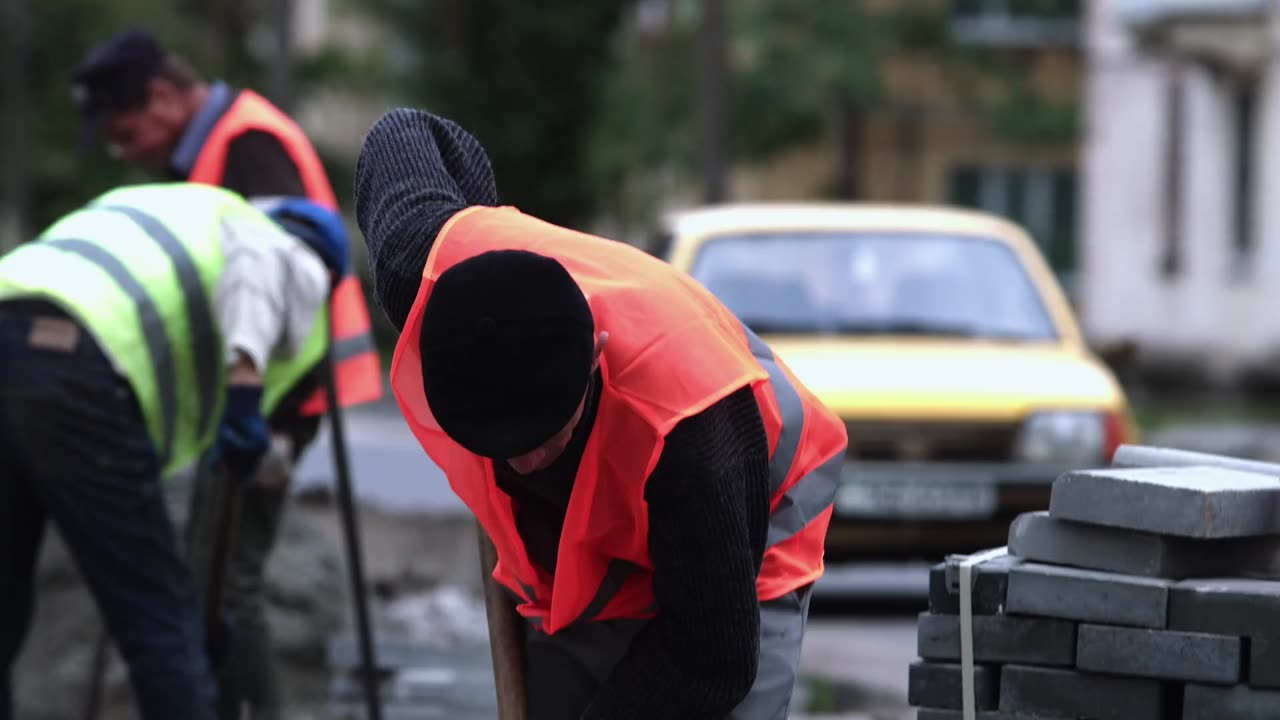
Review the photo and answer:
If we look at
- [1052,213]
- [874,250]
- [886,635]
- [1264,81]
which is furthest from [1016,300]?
[1052,213]

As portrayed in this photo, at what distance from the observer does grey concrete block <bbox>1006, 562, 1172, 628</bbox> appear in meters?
3.30

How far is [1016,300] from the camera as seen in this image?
9.50 metres

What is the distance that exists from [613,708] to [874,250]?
6426 millimetres

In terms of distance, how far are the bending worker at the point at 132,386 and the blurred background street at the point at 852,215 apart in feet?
1.26

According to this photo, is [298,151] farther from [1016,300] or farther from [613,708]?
[1016,300]

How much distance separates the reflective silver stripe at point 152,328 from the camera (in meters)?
4.94

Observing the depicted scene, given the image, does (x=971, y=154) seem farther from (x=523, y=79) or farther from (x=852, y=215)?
(x=852, y=215)

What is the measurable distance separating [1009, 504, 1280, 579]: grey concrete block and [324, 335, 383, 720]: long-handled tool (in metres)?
2.67

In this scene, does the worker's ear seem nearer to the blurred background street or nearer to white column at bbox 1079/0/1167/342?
the blurred background street

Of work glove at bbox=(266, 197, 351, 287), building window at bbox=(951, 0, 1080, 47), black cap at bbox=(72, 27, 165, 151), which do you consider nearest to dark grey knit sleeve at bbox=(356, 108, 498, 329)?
work glove at bbox=(266, 197, 351, 287)

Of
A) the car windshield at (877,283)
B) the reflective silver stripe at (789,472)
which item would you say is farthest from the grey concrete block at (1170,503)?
the car windshield at (877,283)

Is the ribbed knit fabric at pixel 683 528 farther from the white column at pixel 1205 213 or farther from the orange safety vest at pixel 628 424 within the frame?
the white column at pixel 1205 213

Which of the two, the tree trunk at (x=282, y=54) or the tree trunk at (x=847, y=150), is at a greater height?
the tree trunk at (x=282, y=54)

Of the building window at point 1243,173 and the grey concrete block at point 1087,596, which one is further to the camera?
the building window at point 1243,173
